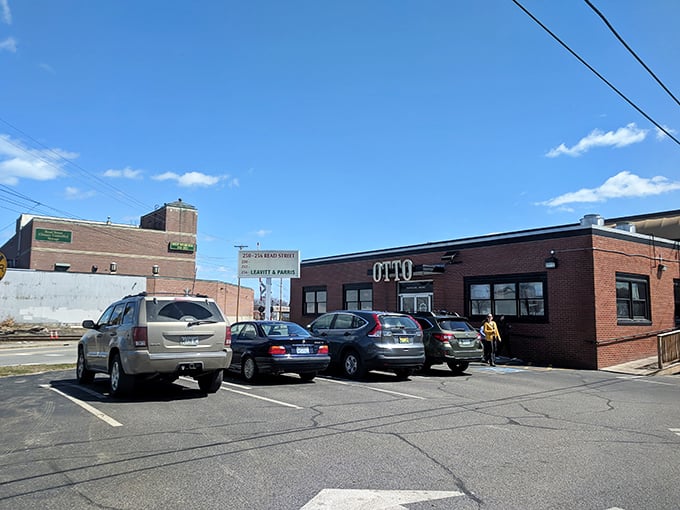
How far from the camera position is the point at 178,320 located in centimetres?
978

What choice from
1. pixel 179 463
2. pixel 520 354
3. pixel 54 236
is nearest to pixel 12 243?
pixel 54 236

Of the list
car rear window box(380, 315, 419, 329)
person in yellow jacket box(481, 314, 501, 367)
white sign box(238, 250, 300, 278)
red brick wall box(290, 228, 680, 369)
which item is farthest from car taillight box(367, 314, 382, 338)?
white sign box(238, 250, 300, 278)

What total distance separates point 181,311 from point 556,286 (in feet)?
45.8

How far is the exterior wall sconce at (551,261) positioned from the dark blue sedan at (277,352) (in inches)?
409

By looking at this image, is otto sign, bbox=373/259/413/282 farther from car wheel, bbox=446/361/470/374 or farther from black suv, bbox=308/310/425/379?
black suv, bbox=308/310/425/379

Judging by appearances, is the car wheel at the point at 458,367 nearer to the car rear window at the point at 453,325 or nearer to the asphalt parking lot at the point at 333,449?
the car rear window at the point at 453,325

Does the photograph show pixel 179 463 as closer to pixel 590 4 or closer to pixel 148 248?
pixel 590 4

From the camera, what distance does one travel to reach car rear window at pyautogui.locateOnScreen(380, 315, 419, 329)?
13328 mm

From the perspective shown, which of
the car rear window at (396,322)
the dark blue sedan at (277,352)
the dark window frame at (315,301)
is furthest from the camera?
the dark window frame at (315,301)

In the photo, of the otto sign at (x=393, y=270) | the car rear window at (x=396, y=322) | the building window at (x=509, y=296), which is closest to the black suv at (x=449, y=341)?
the car rear window at (x=396, y=322)

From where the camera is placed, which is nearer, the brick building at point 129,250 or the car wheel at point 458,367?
the car wheel at point 458,367

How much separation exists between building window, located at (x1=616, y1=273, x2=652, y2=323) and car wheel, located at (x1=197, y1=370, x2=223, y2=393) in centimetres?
1503

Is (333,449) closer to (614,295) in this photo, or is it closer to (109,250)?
(614,295)

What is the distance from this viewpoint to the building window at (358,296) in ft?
87.7
